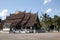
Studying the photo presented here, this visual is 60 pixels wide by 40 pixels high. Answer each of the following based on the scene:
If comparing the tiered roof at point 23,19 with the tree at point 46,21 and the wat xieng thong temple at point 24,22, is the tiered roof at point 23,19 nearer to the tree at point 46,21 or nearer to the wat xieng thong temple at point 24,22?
the wat xieng thong temple at point 24,22

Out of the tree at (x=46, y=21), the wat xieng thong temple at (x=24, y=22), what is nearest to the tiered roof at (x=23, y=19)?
the wat xieng thong temple at (x=24, y=22)

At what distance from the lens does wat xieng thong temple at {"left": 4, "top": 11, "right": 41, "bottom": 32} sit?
75188 mm

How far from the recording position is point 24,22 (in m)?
77.5

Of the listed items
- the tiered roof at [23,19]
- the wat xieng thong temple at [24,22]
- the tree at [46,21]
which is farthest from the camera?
the tree at [46,21]

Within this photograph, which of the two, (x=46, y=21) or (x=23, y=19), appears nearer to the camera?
(x=23, y=19)

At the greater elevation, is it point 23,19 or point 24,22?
point 23,19

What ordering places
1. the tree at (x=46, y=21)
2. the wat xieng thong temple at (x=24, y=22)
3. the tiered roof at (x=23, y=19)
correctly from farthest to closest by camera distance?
the tree at (x=46, y=21), the tiered roof at (x=23, y=19), the wat xieng thong temple at (x=24, y=22)

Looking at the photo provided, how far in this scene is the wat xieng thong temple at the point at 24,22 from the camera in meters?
75.2

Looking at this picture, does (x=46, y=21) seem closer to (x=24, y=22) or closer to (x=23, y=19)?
(x=23, y=19)

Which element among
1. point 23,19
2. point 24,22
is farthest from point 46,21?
point 24,22

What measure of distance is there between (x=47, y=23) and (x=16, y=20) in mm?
17106

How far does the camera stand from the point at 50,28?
92312 millimetres

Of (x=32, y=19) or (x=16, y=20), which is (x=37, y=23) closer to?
(x=32, y=19)

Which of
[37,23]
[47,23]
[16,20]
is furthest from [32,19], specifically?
[47,23]
